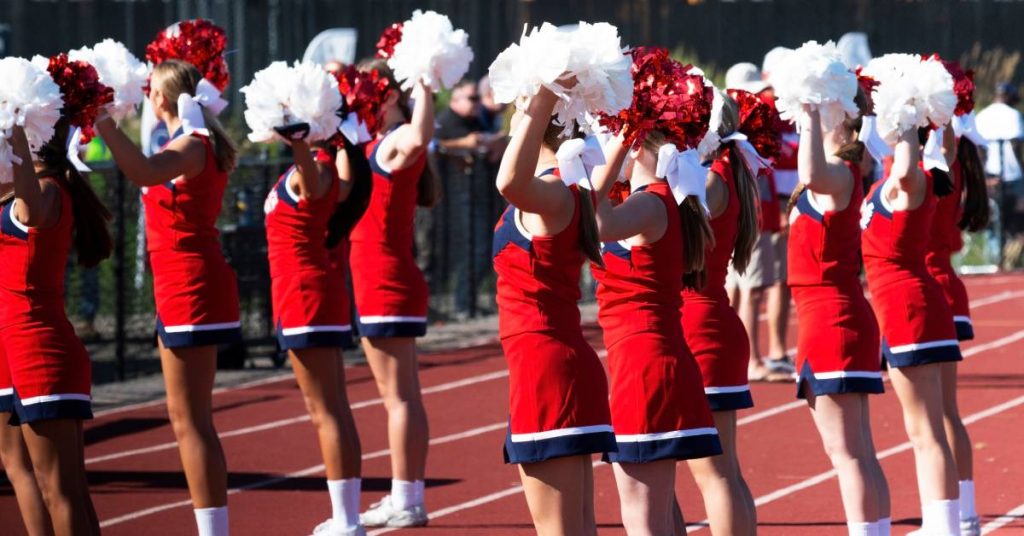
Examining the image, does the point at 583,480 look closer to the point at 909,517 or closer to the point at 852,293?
the point at 852,293

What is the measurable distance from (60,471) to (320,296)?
177cm

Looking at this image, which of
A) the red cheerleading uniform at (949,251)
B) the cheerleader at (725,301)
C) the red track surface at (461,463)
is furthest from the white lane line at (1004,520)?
the cheerleader at (725,301)

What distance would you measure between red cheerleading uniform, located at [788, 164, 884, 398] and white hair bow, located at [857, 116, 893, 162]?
0.32 feet

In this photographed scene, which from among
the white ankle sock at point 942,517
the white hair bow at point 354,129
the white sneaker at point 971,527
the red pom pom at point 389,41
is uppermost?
the red pom pom at point 389,41

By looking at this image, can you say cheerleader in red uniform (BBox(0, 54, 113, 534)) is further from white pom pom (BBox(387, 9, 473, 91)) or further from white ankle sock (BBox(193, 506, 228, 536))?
white pom pom (BBox(387, 9, 473, 91))

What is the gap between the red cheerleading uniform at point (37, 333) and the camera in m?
5.44

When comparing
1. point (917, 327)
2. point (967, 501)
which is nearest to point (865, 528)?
point (917, 327)

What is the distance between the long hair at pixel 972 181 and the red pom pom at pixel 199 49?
3061 mm

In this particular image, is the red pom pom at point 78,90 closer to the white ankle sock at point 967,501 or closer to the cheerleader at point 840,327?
the cheerleader at point 840,327

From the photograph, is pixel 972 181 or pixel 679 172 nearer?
pixel 679 172

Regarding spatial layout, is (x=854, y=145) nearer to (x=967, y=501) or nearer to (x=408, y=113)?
(x=967, y=501)

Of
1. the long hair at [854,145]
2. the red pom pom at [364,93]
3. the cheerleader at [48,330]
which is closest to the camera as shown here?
the cheerleader at [48,330]

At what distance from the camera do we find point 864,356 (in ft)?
19.6

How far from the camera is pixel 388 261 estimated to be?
290 inches
